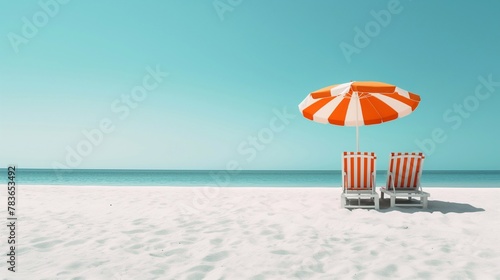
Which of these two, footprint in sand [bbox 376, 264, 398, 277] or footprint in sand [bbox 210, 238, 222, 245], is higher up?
footprint in sand [bbox 210, 238, 222, 245]

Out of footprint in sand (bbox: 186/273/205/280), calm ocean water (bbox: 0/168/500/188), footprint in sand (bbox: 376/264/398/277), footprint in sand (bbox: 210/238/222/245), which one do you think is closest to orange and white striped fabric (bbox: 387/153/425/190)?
footprint in sand (bbox: 376/264/398/277)

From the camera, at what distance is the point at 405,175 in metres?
5.29

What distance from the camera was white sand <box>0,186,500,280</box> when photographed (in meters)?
2.27

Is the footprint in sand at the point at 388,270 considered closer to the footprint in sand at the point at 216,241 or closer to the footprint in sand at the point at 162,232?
the footprint in sand at the point at 216,241

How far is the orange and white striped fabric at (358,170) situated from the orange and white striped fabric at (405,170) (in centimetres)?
48

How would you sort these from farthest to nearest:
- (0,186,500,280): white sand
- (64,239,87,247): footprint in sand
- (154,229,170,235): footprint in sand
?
(154,229,170,235): footprint in sand → (64,239,87,247): footprint in sand → (0,186,500,280): white sand

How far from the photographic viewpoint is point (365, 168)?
505 cm

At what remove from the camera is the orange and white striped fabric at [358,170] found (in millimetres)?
5020

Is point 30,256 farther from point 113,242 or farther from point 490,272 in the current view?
point 490,272

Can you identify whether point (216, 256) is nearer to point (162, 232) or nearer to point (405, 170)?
point (162, 232)

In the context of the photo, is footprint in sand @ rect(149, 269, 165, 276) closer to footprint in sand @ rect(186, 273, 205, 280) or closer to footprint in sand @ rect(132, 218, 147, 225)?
footprint in sand @ rect(186, 273, 205, 280)

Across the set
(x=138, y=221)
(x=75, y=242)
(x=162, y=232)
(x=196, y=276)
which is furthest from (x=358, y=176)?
(x=75, y=242)

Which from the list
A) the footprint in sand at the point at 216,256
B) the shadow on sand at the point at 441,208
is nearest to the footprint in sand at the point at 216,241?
the footprint in sand at the point at 216,256

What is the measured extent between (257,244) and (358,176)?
110 inches
